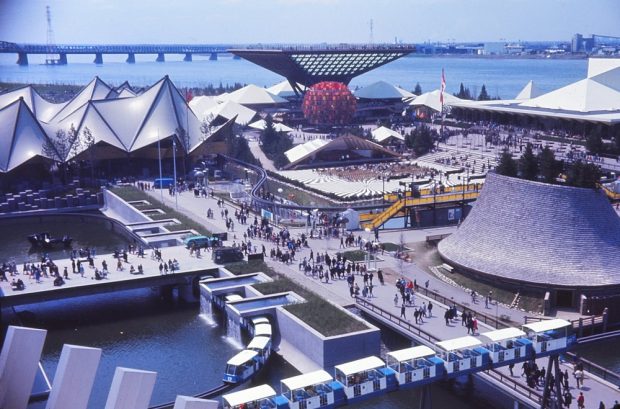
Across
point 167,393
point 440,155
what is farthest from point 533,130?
point 167,393

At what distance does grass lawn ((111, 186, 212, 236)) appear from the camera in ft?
126

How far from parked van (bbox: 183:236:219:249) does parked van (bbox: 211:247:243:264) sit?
2081 millimetres

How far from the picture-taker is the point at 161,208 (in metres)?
43.6

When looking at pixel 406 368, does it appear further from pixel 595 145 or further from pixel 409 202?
pixel 595 145

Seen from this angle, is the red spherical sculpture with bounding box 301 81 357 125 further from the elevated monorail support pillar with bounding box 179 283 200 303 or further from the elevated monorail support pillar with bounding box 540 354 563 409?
the elevated monorail support pillar with bounding box 540 354 563 409

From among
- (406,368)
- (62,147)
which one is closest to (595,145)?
(62,147)

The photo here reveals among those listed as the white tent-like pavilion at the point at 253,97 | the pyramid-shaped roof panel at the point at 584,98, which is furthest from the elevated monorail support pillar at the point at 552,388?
the white tent-like pavilion at the point at 253,97

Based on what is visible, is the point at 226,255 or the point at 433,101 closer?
the point at 226,255

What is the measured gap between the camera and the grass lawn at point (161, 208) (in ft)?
126

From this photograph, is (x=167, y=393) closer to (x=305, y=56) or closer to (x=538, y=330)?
(x=538, y=330)

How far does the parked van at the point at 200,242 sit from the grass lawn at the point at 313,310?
376cm

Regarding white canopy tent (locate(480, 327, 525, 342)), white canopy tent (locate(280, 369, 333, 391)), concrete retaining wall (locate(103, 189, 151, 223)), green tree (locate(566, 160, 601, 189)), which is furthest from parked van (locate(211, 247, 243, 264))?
white canopy tent (locate(280, 369, 333, 391))

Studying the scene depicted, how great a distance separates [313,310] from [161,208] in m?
20.3

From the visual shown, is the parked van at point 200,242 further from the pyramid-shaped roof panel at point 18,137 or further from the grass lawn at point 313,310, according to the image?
the pyramid-shaped roof panel at point 18,137
